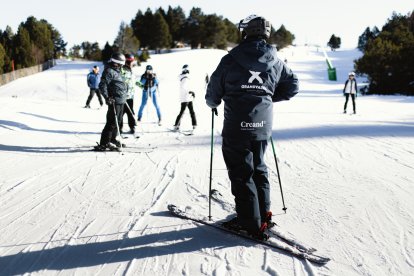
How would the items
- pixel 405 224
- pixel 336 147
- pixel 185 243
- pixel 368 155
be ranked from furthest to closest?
pixel 336 147
pixel 368 155
pixel 405 224
pixel 185 243

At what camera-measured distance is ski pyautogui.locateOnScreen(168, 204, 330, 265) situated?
132 inches

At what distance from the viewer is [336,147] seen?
27.6ft

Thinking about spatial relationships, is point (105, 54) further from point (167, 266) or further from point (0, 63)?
point (167, 266)

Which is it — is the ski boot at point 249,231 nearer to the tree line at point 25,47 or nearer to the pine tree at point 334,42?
the tree line at point 25,47

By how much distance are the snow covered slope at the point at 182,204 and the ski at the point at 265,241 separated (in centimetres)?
6

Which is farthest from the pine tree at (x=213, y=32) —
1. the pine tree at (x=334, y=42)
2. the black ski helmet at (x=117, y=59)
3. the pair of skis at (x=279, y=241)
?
the pair of skis at (x=279, y=241)

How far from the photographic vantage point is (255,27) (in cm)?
358

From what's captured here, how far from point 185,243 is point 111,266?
29.9 inches

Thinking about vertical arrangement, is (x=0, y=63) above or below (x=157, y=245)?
above

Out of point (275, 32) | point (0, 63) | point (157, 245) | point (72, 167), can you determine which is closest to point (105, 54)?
point (0, 63)

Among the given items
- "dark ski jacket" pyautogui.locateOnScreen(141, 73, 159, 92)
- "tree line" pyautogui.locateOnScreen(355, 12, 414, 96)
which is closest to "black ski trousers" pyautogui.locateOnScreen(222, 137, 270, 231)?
"dark ski jacket" pyautogui.locateOnScreen(141, 73, 159, 92)

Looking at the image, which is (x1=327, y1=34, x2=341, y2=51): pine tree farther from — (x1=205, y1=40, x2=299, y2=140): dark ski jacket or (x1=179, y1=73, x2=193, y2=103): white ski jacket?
(x1=205, y1=40, x2=299, y2=140): dark ski jacket

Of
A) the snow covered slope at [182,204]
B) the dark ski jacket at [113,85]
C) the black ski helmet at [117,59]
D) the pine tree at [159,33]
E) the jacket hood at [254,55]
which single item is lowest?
the snow covered slope at [182,204]

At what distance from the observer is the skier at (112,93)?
313 inches
